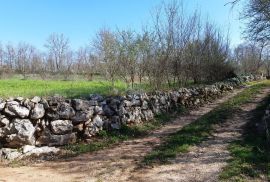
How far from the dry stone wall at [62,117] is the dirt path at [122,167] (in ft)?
3.92

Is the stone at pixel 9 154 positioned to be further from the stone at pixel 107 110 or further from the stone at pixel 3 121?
the stone at pixel 107 110

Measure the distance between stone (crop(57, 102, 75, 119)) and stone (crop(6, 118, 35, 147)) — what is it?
1136 millimetres

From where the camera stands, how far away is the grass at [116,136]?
1045cm

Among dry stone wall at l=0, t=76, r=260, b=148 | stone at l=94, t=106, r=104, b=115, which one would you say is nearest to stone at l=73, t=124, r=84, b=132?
dry stone wall at l=0, t=76, r=260, b=148

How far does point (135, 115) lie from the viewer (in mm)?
14141

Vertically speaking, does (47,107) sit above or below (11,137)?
above

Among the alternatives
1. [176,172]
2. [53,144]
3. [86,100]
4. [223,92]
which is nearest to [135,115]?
[86,100]

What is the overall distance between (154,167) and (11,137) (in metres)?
3.79

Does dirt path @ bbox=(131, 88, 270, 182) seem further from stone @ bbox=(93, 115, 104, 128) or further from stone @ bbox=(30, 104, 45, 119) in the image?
stone @ bbox=(30, 104, 45, 119)

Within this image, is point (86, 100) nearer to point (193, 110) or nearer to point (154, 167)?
point (154, 167)

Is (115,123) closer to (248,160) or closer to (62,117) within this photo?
(62,117)

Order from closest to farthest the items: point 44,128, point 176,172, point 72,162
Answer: point 176,172
point 72,162
point 44,128

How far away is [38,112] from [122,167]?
3101mm

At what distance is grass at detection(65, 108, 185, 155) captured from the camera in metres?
10.5
